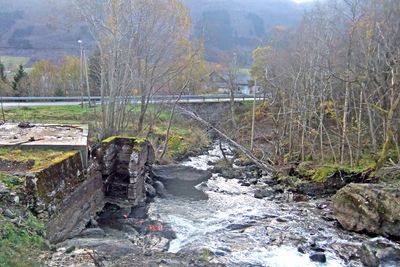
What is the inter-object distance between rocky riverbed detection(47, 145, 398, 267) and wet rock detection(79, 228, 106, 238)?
0.03 metres

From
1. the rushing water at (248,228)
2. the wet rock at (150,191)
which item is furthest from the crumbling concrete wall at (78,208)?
the wet rock at (150,191)

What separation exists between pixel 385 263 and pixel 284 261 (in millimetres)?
2506

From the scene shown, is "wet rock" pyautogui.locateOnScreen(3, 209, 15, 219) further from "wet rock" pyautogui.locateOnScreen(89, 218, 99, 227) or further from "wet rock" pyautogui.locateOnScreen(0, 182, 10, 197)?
"wet rock" pyautogui.locateOnScreen(89, 218, 99, 227)

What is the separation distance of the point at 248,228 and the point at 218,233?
1114 millimetres

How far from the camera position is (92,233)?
38.5 feet

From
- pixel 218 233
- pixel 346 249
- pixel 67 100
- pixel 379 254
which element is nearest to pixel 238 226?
pixel 218 233

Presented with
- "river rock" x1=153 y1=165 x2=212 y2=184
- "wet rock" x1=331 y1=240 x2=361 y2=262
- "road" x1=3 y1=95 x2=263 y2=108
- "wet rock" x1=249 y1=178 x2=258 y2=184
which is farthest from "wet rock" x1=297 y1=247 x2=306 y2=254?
"road" x1=3 y1=95 x2=263 y2=108

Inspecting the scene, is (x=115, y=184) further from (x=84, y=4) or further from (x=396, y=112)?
(x=396, y=112)

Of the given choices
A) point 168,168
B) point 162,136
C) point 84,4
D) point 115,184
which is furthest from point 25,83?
point 115,184

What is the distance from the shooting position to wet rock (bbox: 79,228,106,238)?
11.5 m

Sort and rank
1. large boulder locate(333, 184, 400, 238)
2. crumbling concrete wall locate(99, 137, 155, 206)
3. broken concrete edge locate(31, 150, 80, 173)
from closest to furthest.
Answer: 1. broken concrete edge locate(31, 150, 80, 173)
2. large boulder locate(333, 184, 400, 238)
3. crumbling concrete wall locate(99, 137, 155, 206)

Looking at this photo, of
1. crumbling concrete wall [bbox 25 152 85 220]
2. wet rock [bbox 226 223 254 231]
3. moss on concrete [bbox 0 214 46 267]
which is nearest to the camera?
moss on concrete [bbox 0 214 46 267]

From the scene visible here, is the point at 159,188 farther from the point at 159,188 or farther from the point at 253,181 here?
the point at 253,181

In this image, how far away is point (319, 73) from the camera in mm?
23203
